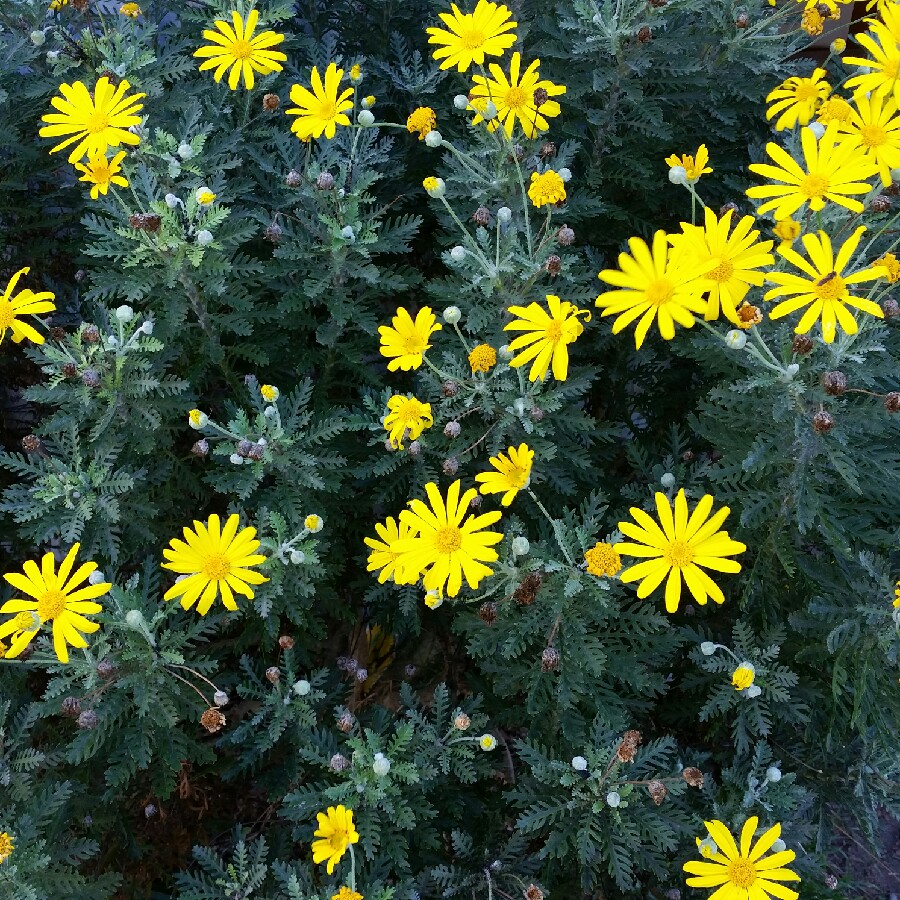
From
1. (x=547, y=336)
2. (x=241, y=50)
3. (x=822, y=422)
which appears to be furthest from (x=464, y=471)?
(x=241, y=50)

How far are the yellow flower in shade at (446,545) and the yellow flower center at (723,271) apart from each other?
30.5 inches

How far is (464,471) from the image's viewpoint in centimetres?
270

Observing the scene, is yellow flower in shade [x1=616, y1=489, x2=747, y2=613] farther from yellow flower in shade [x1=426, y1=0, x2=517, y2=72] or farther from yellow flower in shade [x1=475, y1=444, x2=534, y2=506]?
yellow flower in shade [x1=426, y1=0, x2=517, y2=72]

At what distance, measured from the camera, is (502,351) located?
2.26 m

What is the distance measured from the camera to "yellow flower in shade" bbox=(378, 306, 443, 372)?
226 cm

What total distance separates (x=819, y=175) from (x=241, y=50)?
1.78m

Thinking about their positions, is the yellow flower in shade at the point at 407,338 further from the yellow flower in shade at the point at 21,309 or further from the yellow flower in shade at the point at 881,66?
the yellow flower in shade at the point at 881,66

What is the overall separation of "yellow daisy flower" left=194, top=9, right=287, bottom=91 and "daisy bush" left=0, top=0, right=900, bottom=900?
0.07 ft

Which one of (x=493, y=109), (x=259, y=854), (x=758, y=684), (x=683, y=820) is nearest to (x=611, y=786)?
(x=683, y=820)

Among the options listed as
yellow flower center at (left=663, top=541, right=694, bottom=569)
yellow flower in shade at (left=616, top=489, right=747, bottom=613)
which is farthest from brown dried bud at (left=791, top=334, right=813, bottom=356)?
yellow flower center at (left=663, top=541, right=694, bottom=569)

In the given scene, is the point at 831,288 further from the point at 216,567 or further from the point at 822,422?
the point at 216,567

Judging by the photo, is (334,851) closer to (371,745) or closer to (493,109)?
(371,745)

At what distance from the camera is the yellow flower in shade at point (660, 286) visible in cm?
167

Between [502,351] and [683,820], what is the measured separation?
1.47m
